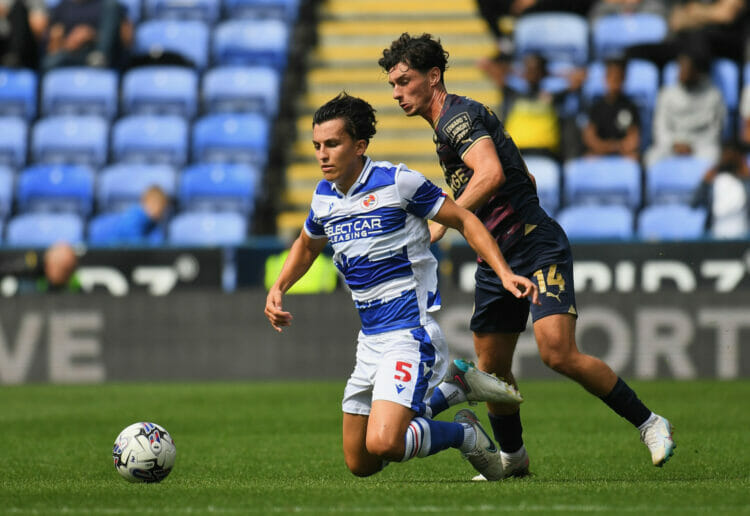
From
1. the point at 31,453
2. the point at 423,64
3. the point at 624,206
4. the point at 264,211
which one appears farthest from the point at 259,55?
the point at 423,64

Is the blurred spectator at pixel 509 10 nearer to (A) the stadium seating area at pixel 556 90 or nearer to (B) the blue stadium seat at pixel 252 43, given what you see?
(A) the stadium seating area at pixel 556 90

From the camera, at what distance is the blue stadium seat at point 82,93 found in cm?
1788

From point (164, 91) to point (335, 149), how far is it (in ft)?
39.5

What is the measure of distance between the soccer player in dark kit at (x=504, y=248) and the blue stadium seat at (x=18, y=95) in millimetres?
12528

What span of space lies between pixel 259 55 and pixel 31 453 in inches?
435

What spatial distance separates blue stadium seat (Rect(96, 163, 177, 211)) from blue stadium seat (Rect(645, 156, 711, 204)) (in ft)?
19.7

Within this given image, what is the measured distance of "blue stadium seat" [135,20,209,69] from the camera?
18594 mm

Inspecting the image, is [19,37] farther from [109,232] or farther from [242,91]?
[109,232]

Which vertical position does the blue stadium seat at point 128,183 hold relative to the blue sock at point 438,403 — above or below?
above

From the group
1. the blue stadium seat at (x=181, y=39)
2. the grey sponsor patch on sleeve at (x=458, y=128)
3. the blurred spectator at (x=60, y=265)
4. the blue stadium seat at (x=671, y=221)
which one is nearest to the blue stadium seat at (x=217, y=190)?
the blurred spectator at (x=60, y=265)

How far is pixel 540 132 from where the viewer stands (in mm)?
15578

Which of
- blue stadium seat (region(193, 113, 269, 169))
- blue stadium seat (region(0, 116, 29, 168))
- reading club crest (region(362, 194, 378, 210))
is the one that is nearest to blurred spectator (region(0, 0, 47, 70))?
blue stadium seat (region(0, 116, 29, 168))

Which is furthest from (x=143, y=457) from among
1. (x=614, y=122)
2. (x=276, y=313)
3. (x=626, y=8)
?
(x=626, y=8)

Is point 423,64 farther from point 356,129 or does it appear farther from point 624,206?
point 624,206
